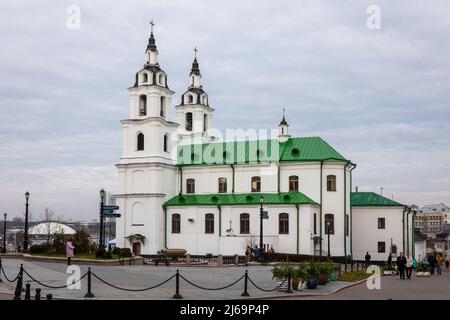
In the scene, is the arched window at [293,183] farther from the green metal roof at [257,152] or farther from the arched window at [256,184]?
the arched window at [256,184]

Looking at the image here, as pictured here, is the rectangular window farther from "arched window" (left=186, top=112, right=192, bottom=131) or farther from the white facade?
"arched window" (left=186, top=112, right=192, bottom=131)

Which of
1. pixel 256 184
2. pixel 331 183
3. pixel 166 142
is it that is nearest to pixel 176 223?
pixel 166 142

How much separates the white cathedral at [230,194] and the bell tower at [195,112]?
4.85 meters

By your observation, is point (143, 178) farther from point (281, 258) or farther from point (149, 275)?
point (149, 275)

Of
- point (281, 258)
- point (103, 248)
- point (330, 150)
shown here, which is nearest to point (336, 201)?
point (330, 150)

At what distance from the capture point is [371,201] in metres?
63.9

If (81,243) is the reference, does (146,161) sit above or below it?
above

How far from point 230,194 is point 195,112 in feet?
41.3

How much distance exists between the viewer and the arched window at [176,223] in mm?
61562

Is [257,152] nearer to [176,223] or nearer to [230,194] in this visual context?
[230,194]

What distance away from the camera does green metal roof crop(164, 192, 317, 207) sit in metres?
57.6

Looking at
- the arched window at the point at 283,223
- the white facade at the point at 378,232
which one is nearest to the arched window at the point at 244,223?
the arched window at the point at 283,223

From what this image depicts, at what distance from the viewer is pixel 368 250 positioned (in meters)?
62.2
